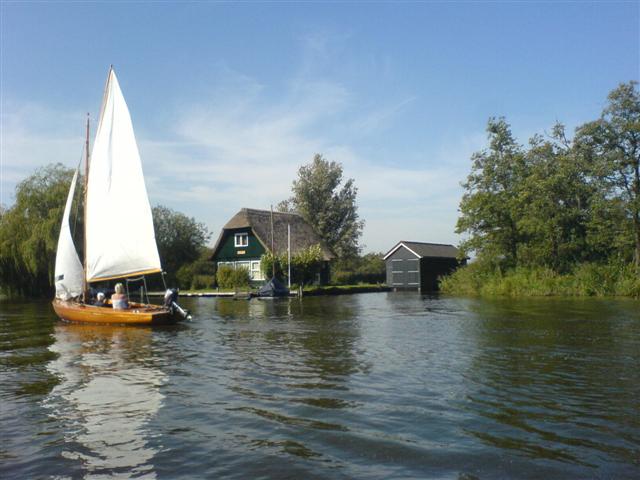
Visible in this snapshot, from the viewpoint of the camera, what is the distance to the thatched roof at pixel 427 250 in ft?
182

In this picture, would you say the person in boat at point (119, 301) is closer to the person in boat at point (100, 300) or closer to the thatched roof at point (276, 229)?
the person in boat at point (100, 300)

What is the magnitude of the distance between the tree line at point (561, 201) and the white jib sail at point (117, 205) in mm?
28033

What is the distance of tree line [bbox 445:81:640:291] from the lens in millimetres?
38375

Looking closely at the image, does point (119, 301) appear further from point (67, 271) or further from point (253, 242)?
point (253, 242)

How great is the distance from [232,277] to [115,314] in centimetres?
2663

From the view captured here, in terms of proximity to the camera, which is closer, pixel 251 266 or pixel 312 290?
pixel 312 290

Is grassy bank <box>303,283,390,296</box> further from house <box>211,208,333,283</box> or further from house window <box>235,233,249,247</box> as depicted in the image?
house window <box>235,233,249,247</box>

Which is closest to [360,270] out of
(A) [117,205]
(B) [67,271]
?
(B) [67,271]

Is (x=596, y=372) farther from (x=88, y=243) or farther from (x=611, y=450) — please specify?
(x=88, y=243)

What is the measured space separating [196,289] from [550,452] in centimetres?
4545

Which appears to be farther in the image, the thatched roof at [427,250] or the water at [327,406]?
the thatched roof at [427,250]

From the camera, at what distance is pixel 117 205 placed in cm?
2361

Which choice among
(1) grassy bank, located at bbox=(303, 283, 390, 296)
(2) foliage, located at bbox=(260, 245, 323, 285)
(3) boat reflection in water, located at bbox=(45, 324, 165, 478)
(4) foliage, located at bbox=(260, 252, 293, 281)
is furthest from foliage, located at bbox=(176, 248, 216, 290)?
(3) boat reflection in water, located at bbox=(45, 324, 165, 478)

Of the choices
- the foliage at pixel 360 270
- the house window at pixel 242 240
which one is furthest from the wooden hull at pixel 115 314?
the foliage at pixel 360 270
